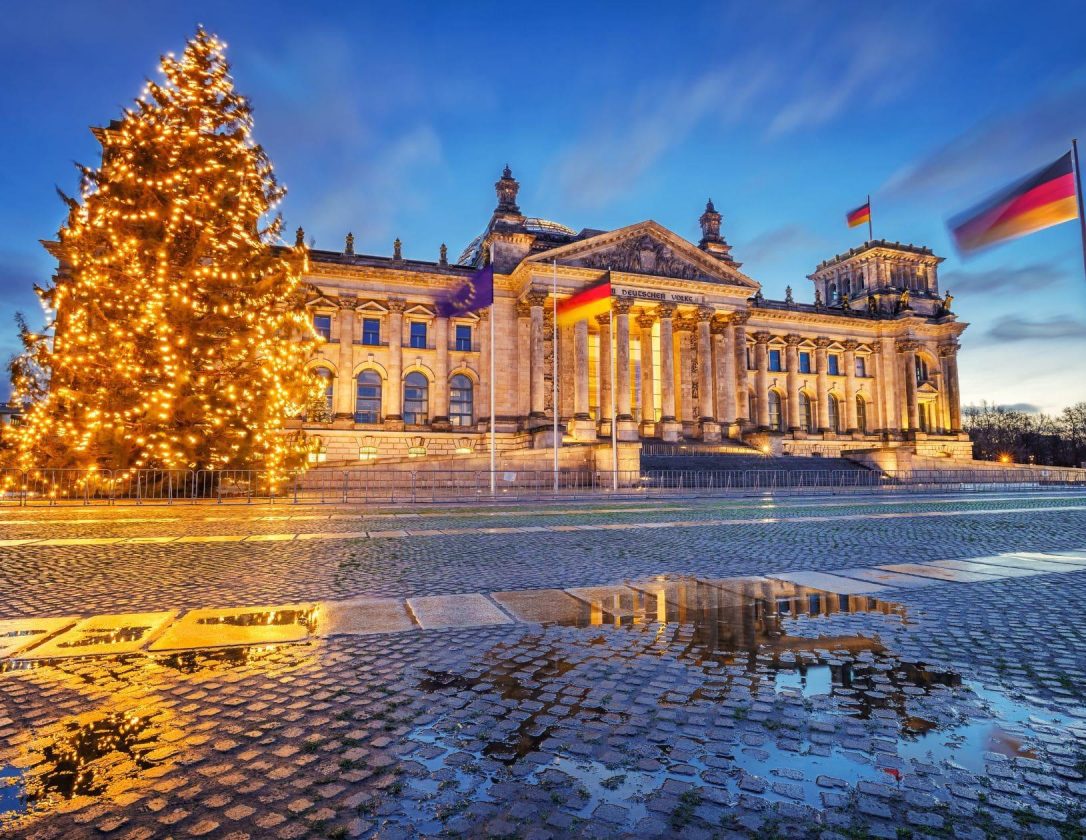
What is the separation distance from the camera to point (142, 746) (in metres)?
2.67

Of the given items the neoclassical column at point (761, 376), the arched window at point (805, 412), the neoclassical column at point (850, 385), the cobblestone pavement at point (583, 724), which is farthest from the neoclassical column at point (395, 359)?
the neoclassical column at point (850, 385)

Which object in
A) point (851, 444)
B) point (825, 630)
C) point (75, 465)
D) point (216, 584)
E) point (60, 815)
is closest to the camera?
point (60, 815)

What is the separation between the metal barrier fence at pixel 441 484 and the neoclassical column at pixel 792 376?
595 inches

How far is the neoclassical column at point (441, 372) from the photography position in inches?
1729

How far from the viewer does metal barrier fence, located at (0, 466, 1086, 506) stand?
19078mm

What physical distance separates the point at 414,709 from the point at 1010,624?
4652 millimetres

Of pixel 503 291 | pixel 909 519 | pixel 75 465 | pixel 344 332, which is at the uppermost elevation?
pixel 503 291

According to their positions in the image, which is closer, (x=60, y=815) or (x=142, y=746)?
(x=60, y=815)

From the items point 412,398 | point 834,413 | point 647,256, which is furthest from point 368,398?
point 834,413

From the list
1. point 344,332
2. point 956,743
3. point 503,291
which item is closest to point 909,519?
point 956,743

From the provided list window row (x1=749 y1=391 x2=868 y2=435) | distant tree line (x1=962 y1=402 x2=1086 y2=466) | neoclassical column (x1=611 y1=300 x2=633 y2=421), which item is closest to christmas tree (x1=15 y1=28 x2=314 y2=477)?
neoclassical column (x1=611 y1=300 x2=633 y2=421)

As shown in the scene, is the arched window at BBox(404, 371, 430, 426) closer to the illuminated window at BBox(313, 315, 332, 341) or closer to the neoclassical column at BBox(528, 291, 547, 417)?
the illuminated window at BBox(313, 315, 332, 341)

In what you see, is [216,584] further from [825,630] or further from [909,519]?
[909,519]

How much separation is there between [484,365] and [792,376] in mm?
29299
